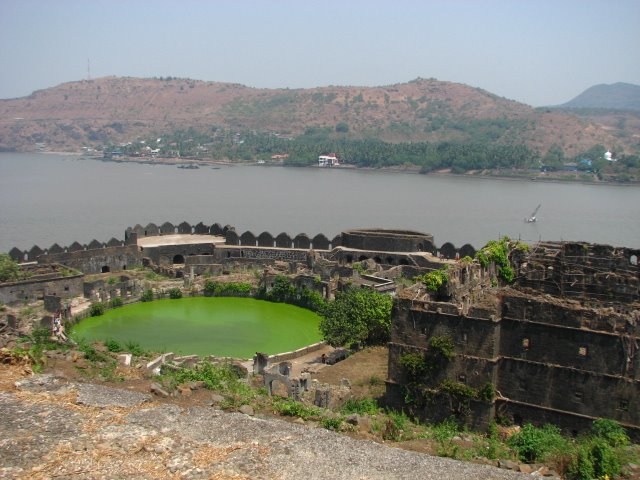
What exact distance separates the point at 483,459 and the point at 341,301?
464 inches

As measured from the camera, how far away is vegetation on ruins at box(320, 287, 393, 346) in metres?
20.2

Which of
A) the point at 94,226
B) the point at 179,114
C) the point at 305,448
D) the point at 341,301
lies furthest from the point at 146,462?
the point at 179,114

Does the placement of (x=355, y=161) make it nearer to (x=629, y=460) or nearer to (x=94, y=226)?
(x=94, y=226)

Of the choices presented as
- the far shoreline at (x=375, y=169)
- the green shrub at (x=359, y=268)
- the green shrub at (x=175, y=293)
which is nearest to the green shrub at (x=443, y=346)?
the green shrub at (x=359, y=268)

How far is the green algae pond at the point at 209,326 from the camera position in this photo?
2222cm

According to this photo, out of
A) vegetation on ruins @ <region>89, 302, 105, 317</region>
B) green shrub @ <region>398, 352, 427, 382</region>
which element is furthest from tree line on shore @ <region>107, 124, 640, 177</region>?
green shrub @ <region>398, 352, 427, 382</region>

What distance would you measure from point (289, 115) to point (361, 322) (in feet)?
418

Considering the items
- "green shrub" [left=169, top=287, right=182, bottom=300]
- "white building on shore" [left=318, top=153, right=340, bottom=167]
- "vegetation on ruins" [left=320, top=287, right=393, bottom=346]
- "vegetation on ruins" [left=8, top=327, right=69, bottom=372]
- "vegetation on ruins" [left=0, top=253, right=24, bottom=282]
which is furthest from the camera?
"white building on shore" [left=318, top=153, right=340, bottom=167]

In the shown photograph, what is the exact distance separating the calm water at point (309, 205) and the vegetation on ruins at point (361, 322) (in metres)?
21.9

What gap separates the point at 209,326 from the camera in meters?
24.7

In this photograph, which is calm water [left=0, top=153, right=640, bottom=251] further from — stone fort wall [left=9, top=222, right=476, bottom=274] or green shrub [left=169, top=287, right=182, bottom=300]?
green shrub [left=169, top=287, right=182, bottom=300]

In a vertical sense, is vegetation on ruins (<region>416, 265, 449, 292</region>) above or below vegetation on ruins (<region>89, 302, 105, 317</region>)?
above

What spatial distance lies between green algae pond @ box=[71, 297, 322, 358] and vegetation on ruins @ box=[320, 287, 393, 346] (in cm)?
190

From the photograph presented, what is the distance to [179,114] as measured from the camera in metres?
159
